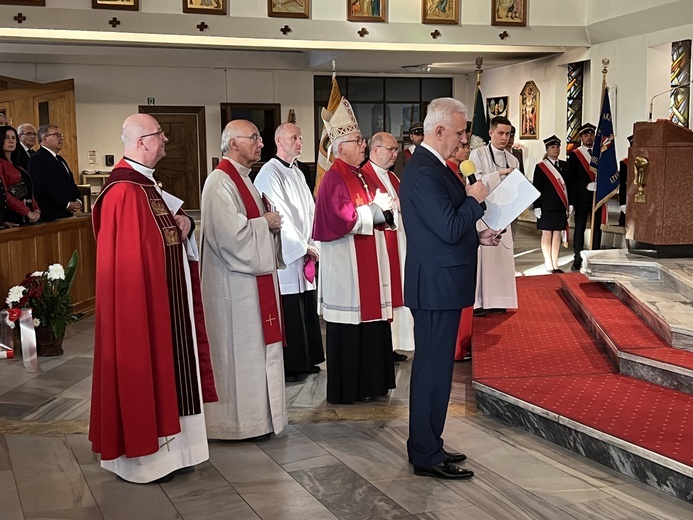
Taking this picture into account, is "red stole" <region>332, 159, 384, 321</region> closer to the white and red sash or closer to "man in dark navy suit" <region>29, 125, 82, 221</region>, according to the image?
"man in dark navy suit" <region>29, 125, 82, 221</region>

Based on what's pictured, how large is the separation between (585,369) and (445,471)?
1.64m

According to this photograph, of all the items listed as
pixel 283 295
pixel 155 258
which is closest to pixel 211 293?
pixel 155 258

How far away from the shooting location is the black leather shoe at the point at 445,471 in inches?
157

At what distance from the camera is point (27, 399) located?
5484 millimetres

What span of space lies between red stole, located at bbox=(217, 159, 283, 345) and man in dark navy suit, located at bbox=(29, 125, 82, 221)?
13.8 ft

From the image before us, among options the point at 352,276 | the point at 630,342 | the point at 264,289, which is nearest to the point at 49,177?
the point at 352,276

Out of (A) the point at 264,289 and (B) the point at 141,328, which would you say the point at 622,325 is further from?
(B) the point at 141,328

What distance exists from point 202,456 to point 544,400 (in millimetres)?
1836

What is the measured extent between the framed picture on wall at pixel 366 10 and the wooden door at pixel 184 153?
5710 mm

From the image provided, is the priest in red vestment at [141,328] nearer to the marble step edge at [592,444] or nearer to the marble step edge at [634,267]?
the marble step edge at [592,444]

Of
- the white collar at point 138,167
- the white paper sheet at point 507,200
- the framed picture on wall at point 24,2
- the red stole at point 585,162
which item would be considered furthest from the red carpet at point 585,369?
the framed picture on wall at point 24,2

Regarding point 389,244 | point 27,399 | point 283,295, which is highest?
point 389,244

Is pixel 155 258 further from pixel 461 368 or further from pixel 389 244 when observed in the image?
pixel 461 368

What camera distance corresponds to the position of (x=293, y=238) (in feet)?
18.5
